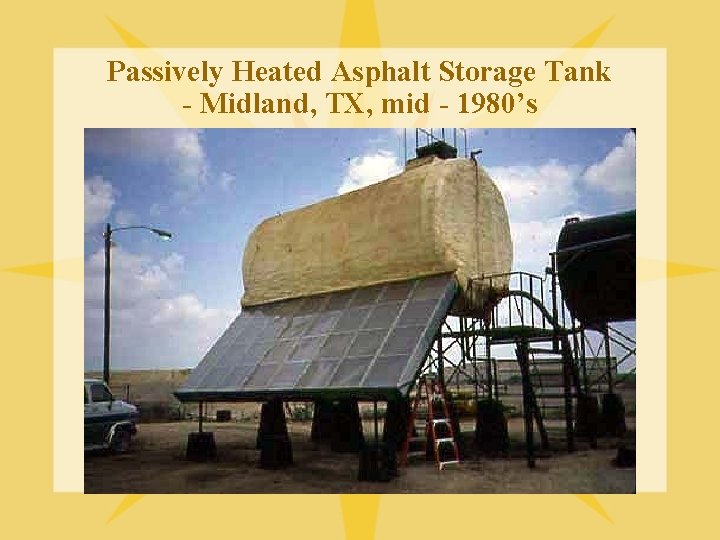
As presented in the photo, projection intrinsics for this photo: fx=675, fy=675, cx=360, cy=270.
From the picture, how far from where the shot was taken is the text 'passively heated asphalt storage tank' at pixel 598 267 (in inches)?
622

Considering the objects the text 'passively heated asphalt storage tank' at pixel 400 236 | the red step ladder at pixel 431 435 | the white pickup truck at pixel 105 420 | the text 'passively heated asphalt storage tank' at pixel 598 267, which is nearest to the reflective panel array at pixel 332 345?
the text 'passively heated asphalt storage tank' at pixel 400 236

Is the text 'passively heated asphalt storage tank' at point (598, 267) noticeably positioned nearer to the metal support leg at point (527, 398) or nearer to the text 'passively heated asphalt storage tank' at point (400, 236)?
the text 'passively heated asphalt storage tank' at point (400, 236)

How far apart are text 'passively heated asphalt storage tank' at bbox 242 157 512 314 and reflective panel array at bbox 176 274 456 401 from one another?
41cm

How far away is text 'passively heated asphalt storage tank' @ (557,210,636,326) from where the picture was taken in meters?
15.8

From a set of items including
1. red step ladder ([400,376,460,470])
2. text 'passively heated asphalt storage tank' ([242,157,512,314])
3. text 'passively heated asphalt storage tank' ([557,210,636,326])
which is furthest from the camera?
text 'passively heated asphalt storage tank' ([557,210,636,326])

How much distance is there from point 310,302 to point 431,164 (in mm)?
4409

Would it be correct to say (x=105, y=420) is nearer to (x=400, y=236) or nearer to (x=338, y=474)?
(x=338, y=474)

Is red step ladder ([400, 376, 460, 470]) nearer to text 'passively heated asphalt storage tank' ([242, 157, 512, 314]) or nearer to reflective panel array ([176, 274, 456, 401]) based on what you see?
reflective panel array ([176, 274, 456, 401])

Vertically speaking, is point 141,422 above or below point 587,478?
below

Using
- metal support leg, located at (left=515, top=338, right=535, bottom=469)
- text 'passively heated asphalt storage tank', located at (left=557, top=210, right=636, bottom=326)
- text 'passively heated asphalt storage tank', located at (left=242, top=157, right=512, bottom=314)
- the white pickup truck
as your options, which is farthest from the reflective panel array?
text 'passively heated asphalt storage tank', located at (left=557, top=210, right=636, bottom=326)

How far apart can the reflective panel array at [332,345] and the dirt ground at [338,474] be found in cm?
156
